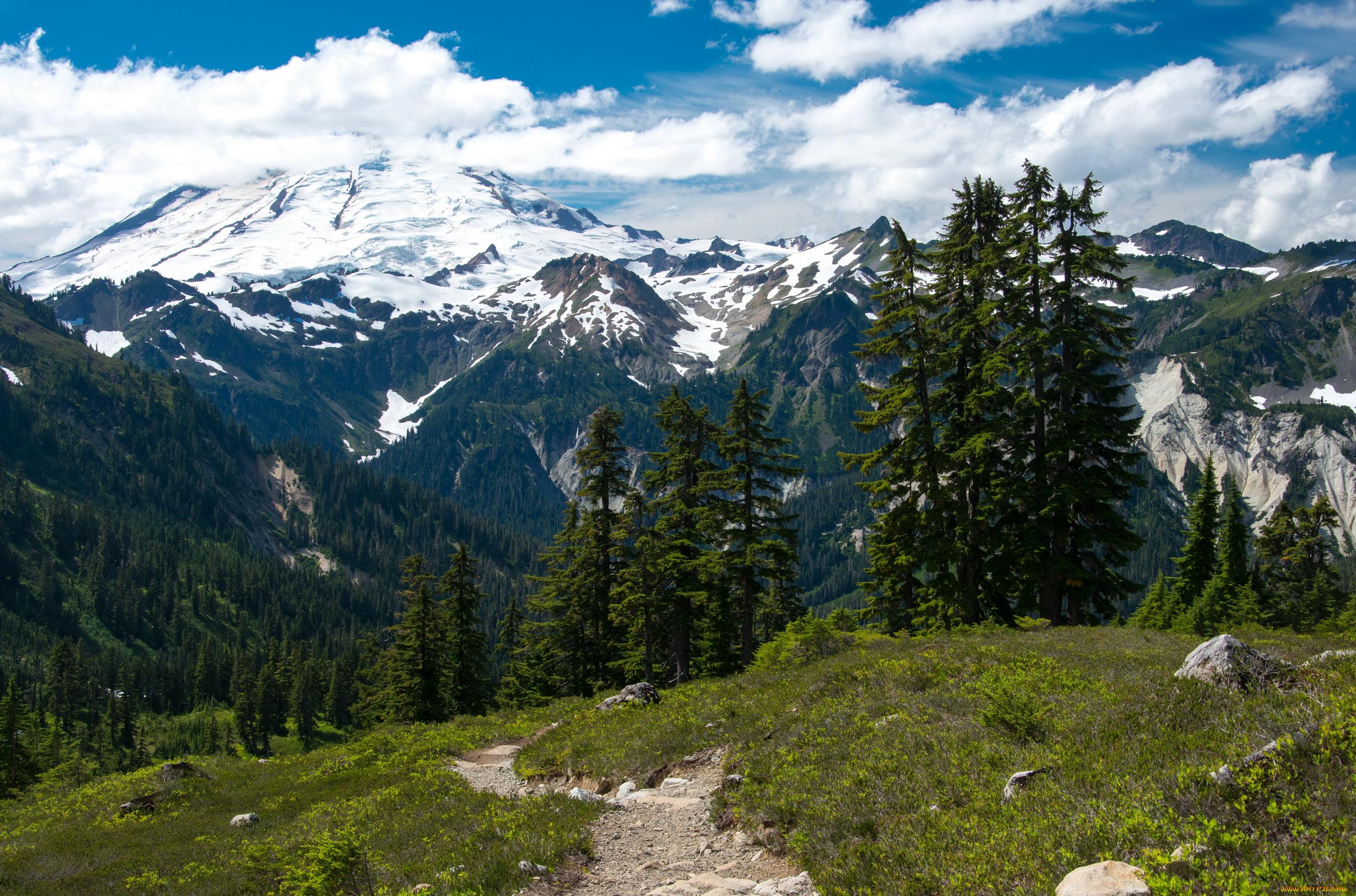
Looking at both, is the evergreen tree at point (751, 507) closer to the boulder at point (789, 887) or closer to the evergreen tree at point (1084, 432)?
the evergreen tree at point (1084, 432)

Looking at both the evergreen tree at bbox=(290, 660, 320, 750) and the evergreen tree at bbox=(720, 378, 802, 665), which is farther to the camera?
the evergreen tree at bbox=(290, 660, 320, 750)

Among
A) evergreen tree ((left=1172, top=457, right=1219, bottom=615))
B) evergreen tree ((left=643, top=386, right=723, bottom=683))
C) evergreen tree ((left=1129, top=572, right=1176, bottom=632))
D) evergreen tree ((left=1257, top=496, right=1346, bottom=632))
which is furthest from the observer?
evergreen tree ((left=1257, top=496, right=1346, bottom=632))

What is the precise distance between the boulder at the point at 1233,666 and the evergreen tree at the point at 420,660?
37.3m

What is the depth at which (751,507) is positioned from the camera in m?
27.9

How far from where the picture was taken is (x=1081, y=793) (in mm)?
7570

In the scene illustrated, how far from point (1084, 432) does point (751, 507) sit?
11725mm

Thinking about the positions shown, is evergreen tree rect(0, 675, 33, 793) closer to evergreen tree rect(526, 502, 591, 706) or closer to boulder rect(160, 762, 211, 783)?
evergreen tree rect(526, 502, 591, 706)

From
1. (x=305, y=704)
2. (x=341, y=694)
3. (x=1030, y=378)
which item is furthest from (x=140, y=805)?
(x=341, y=694)

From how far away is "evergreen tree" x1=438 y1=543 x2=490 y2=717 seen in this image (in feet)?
134

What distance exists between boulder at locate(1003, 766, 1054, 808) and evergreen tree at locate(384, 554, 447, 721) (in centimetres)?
3676

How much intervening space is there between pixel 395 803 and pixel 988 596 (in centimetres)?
1984

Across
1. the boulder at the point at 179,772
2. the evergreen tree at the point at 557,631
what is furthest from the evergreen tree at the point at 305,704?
the boulder at the point at 179,772

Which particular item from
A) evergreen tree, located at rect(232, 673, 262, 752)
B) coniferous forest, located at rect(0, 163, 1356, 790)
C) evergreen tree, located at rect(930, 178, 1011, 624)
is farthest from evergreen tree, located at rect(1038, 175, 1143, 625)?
evergreen tree, located at rect(232, 673, 262, 752)

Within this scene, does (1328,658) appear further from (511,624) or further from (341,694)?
(341,694)
